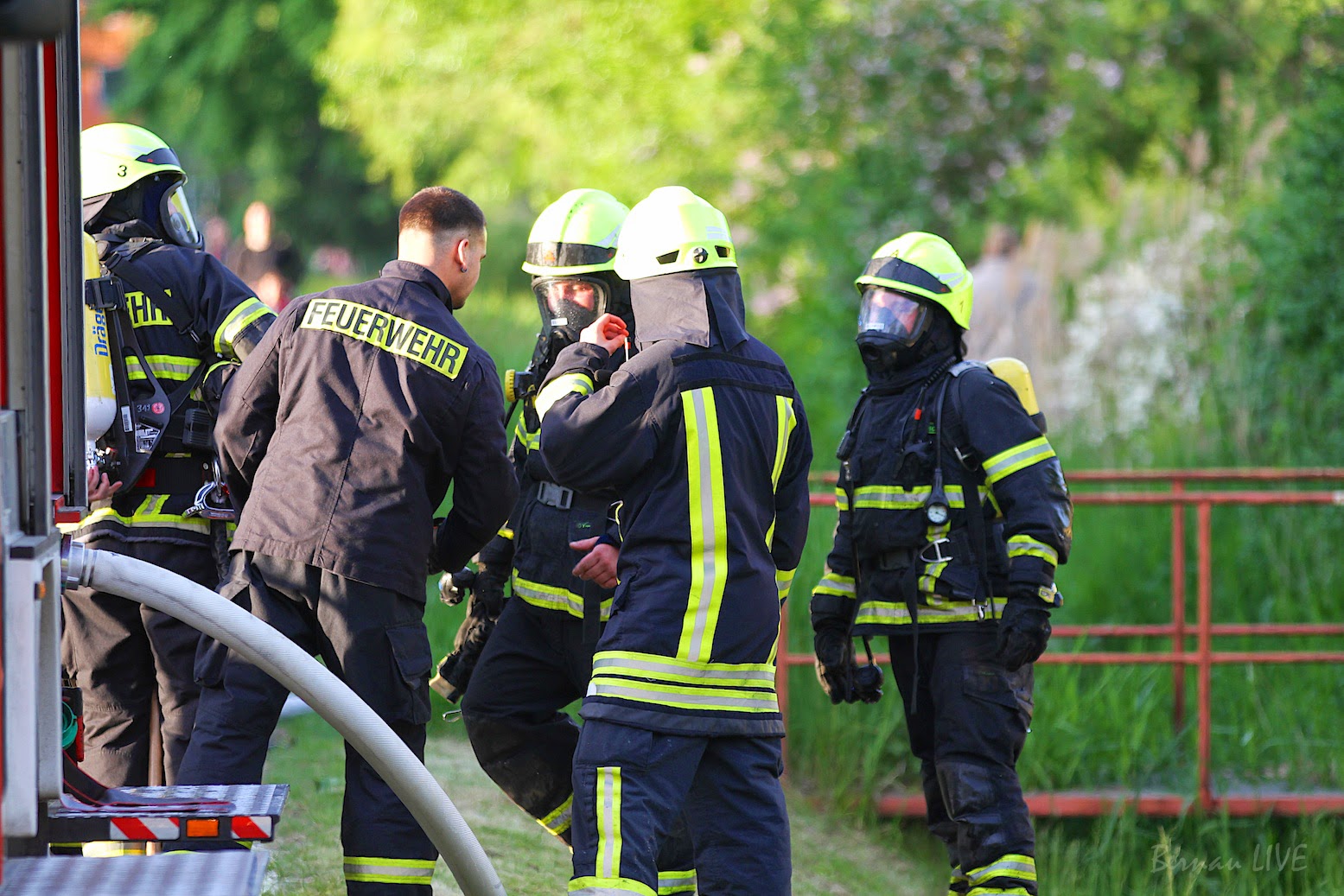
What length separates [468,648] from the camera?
16.7 feet

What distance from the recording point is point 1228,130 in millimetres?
11852

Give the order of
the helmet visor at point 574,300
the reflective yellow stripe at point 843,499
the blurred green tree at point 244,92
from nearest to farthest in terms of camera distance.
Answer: the helmet visor at point 574,300
the reflective yellow stripe at point 843,499
the blurred green tree at point 244,92

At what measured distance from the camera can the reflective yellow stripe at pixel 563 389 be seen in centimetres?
391

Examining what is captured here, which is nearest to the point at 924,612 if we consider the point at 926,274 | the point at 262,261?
the point at 926,274

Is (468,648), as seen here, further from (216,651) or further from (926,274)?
(926,274)

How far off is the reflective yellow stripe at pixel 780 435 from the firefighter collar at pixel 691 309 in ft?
0.66

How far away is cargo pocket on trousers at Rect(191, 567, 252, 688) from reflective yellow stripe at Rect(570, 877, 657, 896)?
3.61 ft

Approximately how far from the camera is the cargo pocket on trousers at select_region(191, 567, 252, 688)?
3.89 metres

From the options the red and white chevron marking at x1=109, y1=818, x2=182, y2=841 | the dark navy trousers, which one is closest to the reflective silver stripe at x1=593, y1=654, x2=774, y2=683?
the dark navy trousers

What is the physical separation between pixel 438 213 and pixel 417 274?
204 mm

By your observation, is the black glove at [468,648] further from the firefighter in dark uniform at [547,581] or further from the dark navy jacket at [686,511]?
the dark navy jacket at [686,511]

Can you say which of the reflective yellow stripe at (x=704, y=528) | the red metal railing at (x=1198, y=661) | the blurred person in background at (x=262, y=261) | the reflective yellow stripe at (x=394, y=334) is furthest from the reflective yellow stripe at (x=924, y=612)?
the blurred person in background at (x=262, y=261)

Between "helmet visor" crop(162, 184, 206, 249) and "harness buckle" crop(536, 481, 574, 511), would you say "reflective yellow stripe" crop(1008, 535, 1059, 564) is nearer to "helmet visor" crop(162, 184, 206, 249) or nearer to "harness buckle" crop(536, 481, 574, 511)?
"harness buckle" crop(536, 481, 574, 511)

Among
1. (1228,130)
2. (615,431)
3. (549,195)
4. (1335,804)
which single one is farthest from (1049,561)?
(549,195)
